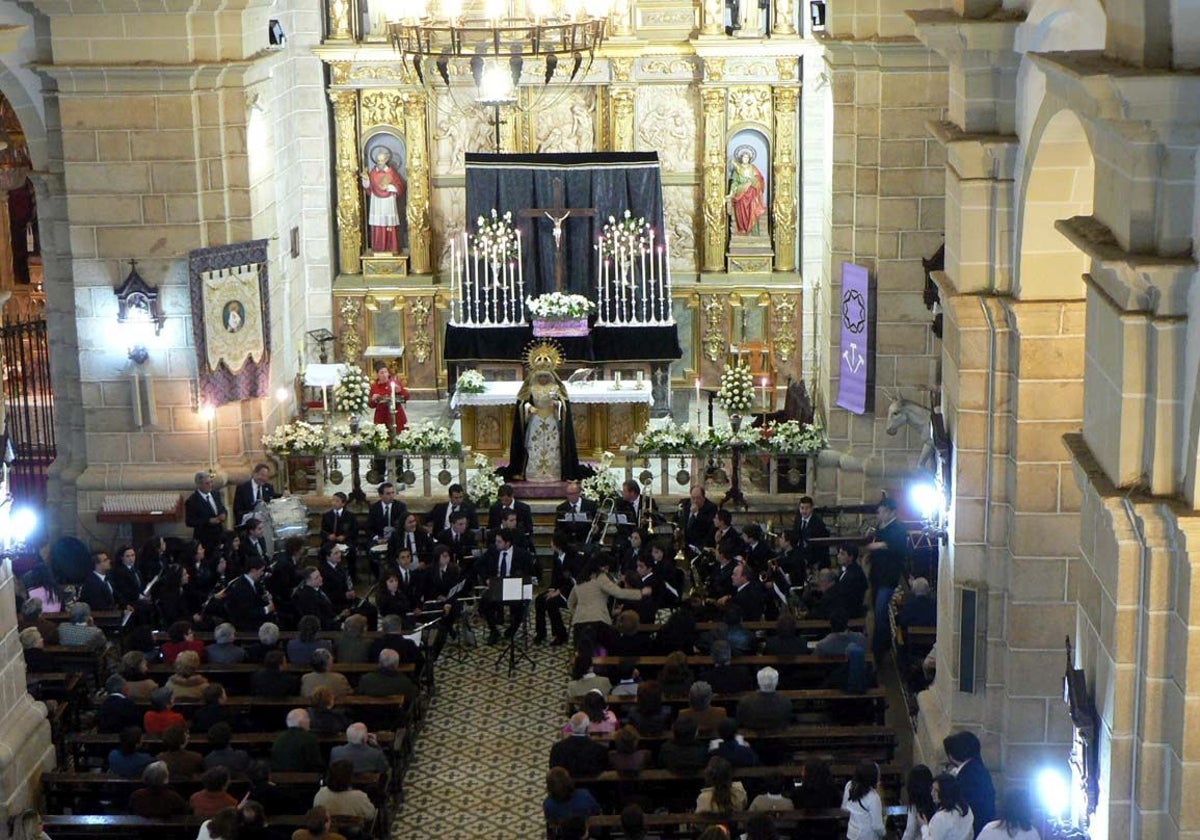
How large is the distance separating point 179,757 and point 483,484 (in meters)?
7.86

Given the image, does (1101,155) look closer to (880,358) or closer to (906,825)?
(906,825)

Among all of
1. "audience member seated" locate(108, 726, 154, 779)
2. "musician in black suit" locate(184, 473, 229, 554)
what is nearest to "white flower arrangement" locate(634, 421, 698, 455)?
"musician in black suit" locate(184, 473, 229, 554)

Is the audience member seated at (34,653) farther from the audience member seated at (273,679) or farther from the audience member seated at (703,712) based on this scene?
the audience member seated at (703,712)

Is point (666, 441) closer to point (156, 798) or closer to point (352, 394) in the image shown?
point (352, 394)

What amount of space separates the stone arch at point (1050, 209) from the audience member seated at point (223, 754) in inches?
264

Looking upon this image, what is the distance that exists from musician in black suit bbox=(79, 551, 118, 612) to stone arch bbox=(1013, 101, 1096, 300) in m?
9.71

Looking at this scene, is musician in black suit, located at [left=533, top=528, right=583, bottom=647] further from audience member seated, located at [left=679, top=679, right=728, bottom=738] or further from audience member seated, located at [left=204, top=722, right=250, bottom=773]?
audience member seated, located at [left=204, top=722, right=250, bottom=773]

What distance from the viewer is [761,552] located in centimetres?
1977

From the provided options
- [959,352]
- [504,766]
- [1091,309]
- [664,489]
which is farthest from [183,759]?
[664,489]

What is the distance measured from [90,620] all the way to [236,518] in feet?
12.5

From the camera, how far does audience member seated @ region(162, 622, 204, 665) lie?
1731 cm

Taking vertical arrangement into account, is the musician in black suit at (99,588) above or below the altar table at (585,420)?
below

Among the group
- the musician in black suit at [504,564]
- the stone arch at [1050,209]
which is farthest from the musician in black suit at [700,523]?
the stone arch at [1050,209]

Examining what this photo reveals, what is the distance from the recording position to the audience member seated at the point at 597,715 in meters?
15.4
